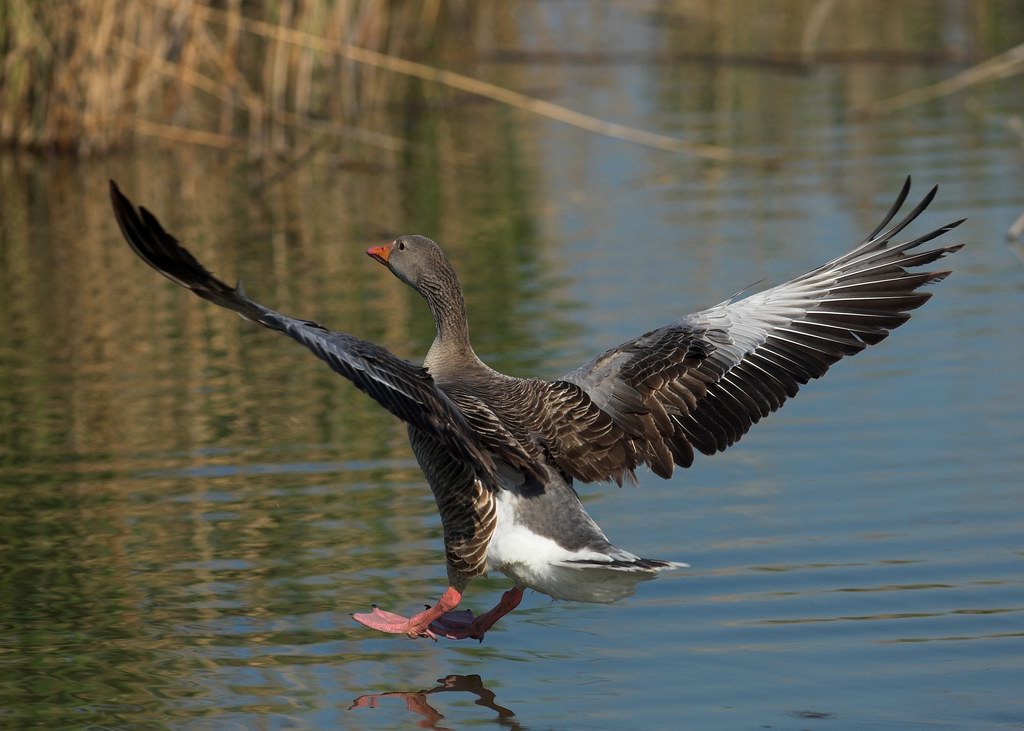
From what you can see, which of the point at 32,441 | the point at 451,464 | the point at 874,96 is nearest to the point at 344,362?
the point at 451,464

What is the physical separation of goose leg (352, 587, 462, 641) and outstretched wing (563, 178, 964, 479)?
891mm

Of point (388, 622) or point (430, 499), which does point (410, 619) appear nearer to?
point (388, 622)

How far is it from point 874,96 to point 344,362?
15.3 meters

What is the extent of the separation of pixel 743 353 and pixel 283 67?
426 inches

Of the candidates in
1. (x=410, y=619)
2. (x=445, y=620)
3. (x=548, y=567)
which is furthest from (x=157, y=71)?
(x=548, y=567)

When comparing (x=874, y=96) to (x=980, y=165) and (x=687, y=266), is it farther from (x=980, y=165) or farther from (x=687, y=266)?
(x=687, y=266)

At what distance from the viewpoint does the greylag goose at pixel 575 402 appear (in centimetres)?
612

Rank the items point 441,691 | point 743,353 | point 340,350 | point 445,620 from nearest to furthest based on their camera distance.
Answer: point 340,350 < point 441,691 < point 445,620 < point 743,353

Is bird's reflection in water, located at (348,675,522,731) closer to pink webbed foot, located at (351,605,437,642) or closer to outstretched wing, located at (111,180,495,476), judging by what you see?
pink webbed foot, located at (351,605,437,642)

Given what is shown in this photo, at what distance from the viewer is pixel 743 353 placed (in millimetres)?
7324

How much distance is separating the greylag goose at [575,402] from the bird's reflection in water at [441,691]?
1.30 feet

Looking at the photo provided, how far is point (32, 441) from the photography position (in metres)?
9.59

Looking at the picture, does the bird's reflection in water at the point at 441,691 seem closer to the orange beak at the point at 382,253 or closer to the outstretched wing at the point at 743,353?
the outstretched wing at the point at 743,353

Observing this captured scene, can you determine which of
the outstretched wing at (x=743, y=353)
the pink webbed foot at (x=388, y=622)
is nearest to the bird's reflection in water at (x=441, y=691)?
the pink webbed foot at (x=388, y=622)
